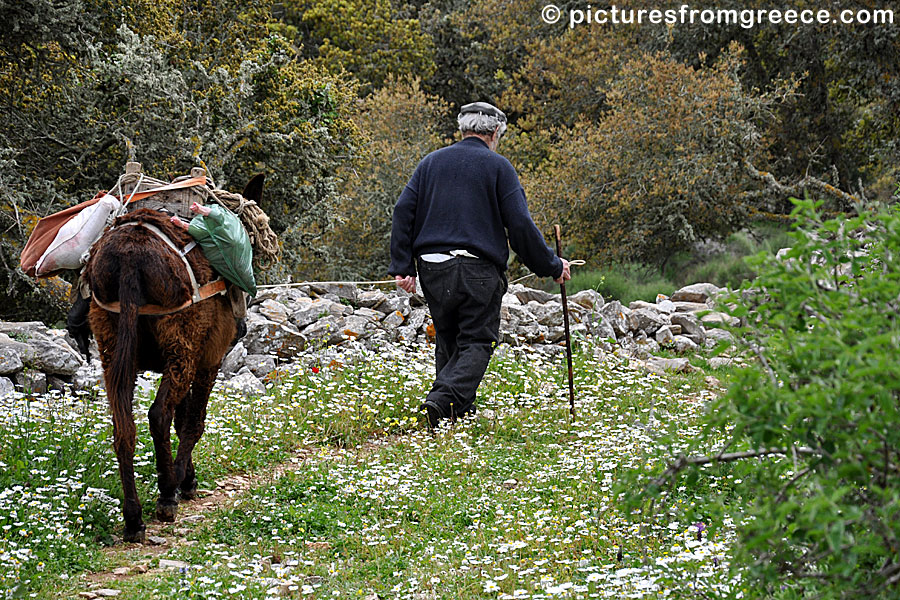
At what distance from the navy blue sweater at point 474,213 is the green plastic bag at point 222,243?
1869 millimetres

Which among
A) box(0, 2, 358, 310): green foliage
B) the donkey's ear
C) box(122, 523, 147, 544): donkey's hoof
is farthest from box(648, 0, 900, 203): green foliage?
box(122, 523, 147, 544): donkey's hoof

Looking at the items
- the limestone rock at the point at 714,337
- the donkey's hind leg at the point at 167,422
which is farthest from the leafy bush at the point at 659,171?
the donkey's hind leg at the point at 167,422

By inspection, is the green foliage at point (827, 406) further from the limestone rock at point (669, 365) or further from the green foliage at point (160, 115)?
the green foliage at point (160, 115)

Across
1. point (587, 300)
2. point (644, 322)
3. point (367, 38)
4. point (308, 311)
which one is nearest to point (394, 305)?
point (308, 311)

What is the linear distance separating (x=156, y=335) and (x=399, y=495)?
63.5 inches

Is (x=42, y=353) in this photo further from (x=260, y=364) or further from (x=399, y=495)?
(x=399, y=495)

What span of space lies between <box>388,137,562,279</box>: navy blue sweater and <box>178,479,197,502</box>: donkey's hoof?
2.30 metres

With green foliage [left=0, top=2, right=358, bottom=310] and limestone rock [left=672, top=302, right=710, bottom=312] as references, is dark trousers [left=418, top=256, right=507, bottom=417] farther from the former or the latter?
limestone rock [left=672, top=302, right=710, bottom=312]

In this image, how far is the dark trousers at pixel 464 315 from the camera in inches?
275

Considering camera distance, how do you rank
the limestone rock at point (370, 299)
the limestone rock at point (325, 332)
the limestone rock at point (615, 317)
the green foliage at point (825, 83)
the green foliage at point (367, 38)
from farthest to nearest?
the green foliage at point (367, 38) → the green foliage at point (825, 83) → the limestone rock at point (615, 317) → the limestone rock at point (370, 299) → the limestone rock at point (325, 332)

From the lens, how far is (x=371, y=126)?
19.9 meters

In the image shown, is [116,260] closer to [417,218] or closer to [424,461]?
[424,461]

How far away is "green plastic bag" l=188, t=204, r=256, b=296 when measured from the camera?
17.3 feet

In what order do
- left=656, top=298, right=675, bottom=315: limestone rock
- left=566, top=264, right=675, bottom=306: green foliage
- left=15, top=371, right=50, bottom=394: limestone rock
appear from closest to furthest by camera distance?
left=15, top=371, right=50, bottom=394: limestone rock → left=656, top=298, right=675, bottom=315: limestone rock → left=566, top=264, right=675, bottom=306: green foliage
